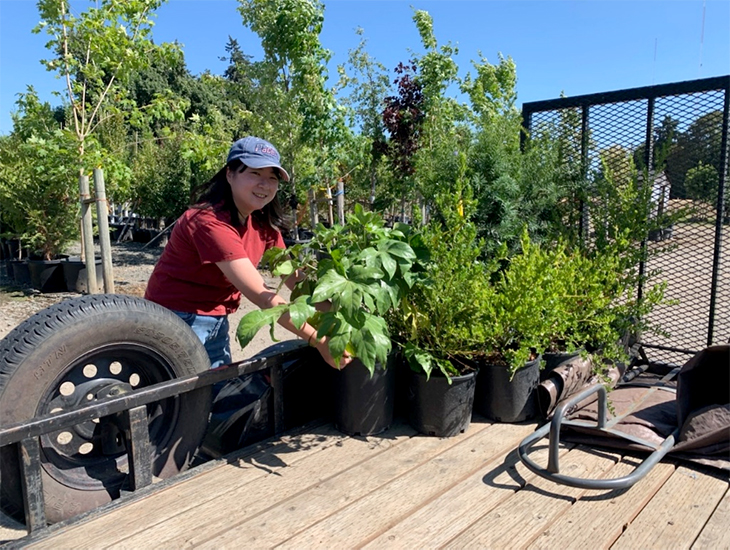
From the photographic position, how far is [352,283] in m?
2.07

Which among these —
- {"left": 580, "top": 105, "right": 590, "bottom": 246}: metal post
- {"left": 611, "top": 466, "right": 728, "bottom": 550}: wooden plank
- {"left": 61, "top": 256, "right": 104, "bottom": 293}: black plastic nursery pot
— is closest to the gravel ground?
{"left": 61, "top": 256, "right": 104, "bottom": 293}: black plastic nursery pot

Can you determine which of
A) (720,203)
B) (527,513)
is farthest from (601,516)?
(720,203)

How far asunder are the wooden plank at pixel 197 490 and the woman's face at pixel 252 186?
1.08 m

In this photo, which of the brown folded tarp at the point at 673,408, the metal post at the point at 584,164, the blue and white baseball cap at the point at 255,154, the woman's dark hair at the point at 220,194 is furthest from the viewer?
the metal post at the point at 584,164

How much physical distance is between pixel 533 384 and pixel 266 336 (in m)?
4.92

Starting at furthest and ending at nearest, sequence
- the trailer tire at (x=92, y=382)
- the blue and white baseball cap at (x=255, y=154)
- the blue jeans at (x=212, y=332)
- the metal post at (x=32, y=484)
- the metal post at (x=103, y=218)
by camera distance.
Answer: the metal post at (x=103, y=218) < the blue jeans at (x=212, y=332) < the blue and white baseball cap at (x=255, y=154) < the trailer tire at (x=92, y=382) < the metal post at (x=32, y=484)

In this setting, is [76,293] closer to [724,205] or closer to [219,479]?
[219,479]

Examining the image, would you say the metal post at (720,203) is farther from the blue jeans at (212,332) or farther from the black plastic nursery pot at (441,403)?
the blue jeans at (212,332)

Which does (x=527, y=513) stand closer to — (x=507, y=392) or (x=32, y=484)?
(x=507, y=392)

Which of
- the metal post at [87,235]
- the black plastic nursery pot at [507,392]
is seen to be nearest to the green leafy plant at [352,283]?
the black plastic nursery pot at [507,392]

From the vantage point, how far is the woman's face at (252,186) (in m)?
2.46

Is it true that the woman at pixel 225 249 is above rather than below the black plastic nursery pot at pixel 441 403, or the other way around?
above

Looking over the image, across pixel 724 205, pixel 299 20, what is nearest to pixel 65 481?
pixel 724 205

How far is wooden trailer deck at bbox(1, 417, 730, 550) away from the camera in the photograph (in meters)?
1.71
